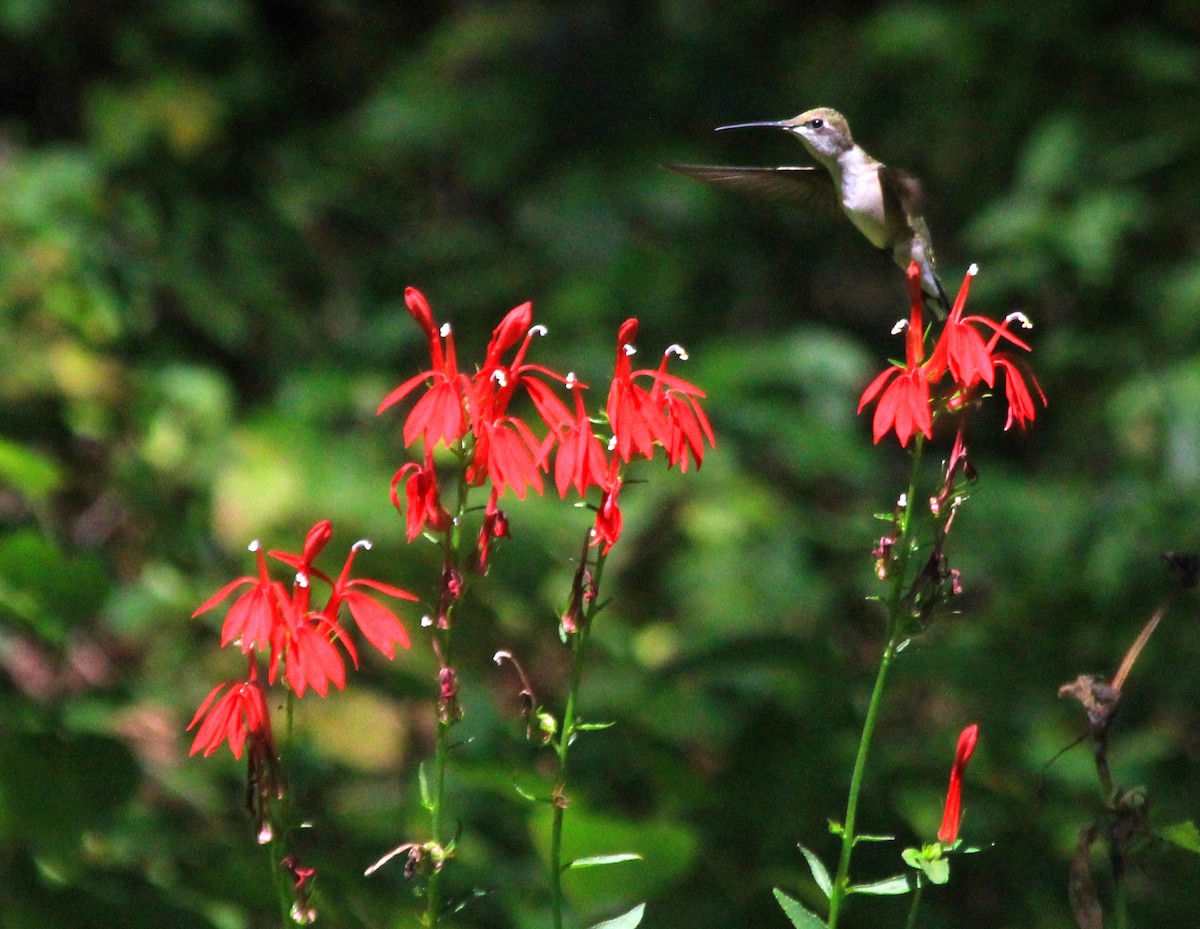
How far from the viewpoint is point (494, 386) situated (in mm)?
792

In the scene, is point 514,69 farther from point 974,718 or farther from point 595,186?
point 974,718

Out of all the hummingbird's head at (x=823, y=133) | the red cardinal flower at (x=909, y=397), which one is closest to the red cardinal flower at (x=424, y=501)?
the red cardinal flower at (x=909, y=397)

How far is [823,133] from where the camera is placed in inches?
50.6

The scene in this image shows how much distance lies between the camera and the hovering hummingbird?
3.74 feet

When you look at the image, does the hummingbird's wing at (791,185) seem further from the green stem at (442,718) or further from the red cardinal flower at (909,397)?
the green stem at (442,718)

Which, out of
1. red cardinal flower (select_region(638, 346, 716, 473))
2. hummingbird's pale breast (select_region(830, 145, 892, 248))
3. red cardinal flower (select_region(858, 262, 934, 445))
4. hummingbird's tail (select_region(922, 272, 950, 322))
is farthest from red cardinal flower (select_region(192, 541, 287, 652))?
hummingbird's pale breast (select_region(830, 145, 892, 248))

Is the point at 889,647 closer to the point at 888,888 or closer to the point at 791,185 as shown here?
the point at 888,888

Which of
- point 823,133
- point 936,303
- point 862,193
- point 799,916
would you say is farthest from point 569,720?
point 823,133

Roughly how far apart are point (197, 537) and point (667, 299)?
1197 mm

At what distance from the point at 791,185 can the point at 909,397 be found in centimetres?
66

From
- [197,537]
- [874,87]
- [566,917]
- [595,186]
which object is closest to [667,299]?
[595,186]

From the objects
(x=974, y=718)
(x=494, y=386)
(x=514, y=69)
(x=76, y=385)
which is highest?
(x=494, y=386)

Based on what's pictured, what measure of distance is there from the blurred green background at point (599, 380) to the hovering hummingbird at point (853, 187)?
55 centimetres

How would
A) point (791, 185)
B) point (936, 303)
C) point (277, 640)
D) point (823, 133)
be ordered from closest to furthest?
point (277, 640) < point (936, 303) < point (823, 133) < point (791, 185)
